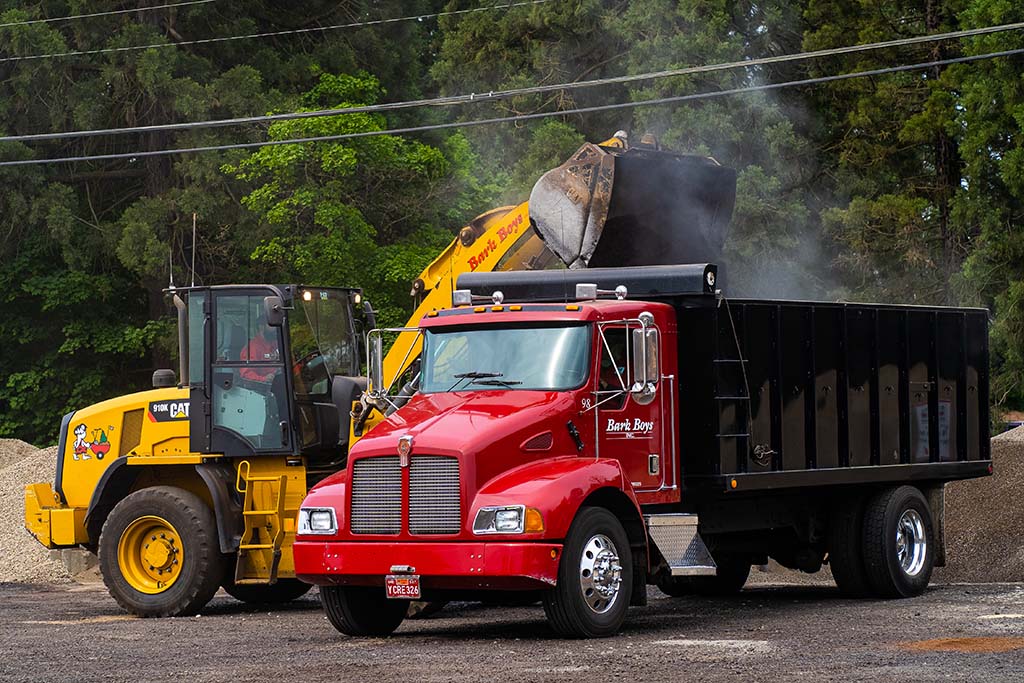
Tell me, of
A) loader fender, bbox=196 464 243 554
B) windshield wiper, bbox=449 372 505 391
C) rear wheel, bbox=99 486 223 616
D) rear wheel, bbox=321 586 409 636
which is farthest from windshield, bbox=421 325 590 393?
rear wheel, bbox=99 486 223 616

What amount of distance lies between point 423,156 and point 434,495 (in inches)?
838

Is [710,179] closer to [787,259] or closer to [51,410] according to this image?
[787,259]

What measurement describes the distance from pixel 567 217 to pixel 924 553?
4.90 meters

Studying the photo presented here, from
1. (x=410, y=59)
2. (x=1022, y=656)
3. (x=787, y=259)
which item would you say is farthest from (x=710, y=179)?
(x=410, y=59)

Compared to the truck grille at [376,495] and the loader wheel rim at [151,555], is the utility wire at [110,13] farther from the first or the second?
the truck grille at [376,495]

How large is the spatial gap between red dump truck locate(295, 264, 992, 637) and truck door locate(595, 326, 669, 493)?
18mm

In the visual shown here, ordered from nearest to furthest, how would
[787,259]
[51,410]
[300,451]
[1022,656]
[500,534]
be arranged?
1. [1022,656]
2. [500,534]
3. [300,451]
4. [787,259]
5. [51,410]

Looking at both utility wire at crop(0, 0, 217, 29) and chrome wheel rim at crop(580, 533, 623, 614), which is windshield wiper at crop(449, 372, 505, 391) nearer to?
chrome wheel rim at crop(580, 533, 623, 614)

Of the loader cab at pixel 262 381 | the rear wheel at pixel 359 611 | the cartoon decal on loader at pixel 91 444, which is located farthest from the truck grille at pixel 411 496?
the cartoon decal on loader at pixel 91 444

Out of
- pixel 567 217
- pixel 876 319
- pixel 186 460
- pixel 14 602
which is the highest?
pixel 567 217

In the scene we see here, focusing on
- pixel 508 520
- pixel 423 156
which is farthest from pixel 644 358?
pixel 423 156

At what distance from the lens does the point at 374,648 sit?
12422mm

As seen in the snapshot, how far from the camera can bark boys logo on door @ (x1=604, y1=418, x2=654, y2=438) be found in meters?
13.3

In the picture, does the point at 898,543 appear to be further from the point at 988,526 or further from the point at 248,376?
the point at 248,376
